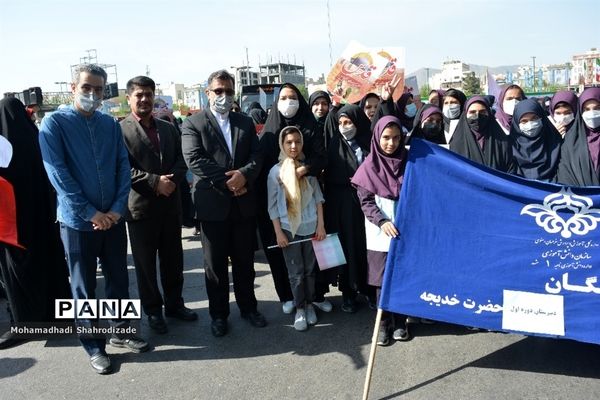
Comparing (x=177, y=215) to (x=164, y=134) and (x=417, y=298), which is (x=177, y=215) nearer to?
(x=164, y=134)

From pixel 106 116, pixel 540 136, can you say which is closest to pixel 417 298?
pixel 540 136

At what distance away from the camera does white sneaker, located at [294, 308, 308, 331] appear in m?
3.63

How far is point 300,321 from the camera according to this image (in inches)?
144

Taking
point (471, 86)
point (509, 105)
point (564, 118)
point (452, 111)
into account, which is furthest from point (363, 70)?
point (471, 86)

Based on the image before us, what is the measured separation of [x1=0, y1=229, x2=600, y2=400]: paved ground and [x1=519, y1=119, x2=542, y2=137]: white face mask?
1.52 meters

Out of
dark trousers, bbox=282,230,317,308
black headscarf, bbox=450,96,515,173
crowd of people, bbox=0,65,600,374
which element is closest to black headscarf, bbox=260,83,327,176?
crowd of people, bbox=0,65,600,374

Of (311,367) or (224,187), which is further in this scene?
(224,187)

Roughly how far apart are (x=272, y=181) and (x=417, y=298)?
56.3 inches

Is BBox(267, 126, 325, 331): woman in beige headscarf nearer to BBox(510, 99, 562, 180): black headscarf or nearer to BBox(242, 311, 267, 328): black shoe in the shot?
BBox(242, 311, 267, 328): black shoe

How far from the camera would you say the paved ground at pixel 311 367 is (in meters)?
2.80

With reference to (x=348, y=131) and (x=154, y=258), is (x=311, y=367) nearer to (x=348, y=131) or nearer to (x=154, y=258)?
(x=154, y=258)

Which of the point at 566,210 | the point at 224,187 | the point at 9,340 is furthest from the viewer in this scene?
the point at 9,340

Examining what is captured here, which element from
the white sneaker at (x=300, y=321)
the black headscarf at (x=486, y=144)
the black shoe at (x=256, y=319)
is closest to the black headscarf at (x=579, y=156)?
the black headscarf at (x=486, y=144)

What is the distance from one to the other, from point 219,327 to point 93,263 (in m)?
1.04
